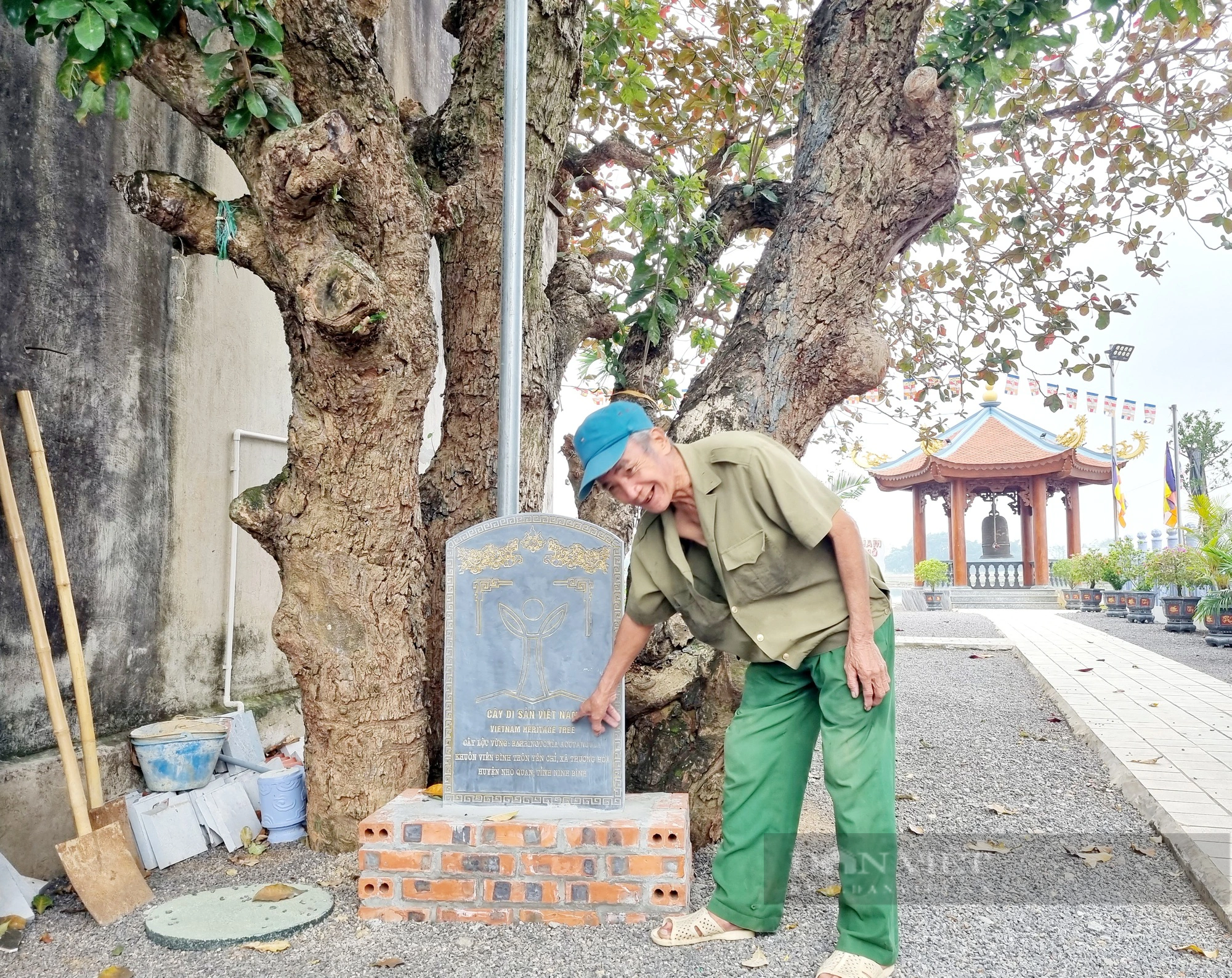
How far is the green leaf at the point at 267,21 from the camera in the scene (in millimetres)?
2852

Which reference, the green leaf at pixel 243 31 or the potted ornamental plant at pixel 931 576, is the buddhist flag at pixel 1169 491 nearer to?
the potted ornamental plant at pixel 931 576

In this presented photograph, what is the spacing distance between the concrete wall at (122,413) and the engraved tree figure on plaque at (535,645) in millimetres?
1878

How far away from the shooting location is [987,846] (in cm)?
387

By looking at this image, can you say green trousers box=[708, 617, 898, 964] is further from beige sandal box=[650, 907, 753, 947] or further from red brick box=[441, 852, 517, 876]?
red brick box=[441, 852, 517, 876]

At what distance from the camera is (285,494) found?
3.62 meters

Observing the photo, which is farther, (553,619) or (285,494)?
(285,494)

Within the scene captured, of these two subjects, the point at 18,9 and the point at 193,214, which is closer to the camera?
the point at 18,9

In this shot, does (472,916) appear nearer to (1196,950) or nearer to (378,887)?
(378,887)

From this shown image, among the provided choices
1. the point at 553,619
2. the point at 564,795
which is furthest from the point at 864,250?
the point at 564,795

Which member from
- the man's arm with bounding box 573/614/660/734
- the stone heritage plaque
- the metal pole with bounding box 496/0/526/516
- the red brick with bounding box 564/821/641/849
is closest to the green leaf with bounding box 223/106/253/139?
the metal pole with bounding box 496/0/526/516

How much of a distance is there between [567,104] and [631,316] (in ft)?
3.57

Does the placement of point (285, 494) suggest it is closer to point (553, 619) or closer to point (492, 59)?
point (553, 619)

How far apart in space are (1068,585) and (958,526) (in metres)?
3.91

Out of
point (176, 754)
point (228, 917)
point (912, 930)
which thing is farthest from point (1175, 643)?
point (228, 917)
